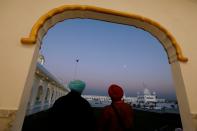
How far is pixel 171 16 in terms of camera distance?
1.76 meters

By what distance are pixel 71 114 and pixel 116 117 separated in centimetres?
46

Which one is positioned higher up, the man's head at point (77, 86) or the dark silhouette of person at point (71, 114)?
the man's head at point (77, 86)

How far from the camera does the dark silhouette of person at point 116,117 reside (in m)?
1.49

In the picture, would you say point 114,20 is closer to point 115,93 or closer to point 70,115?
point 115,93

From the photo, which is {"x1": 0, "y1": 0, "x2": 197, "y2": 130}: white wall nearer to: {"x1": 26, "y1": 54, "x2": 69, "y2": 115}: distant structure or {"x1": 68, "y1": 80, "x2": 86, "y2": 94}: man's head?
{"x1": 68, "y1": 80, "x2": 86, "y2": 94}: man's head

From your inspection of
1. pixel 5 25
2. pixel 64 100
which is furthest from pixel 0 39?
pixel 64 100

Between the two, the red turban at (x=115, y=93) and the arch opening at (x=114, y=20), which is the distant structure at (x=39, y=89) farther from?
the red turban at (x=115, y=93)

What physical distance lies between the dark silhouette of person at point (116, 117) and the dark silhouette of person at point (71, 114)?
14 centimetres

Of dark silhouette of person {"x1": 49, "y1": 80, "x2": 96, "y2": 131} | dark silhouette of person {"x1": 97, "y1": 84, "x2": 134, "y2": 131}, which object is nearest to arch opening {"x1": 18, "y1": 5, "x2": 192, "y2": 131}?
dark silhouette of person {"x1": 49, "y1": 80, "x2": 96, "y2": 131}

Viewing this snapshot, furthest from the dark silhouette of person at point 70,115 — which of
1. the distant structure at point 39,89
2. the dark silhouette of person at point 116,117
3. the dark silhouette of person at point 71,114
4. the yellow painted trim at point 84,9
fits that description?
the distant structure at point 39,89

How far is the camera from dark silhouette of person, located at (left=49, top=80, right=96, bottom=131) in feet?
4.50

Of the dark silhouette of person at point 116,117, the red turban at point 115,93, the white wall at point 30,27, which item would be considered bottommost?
the dark silhouette of person at point 116,117

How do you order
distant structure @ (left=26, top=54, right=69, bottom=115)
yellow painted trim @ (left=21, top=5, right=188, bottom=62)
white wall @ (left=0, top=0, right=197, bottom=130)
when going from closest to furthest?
white wall @ (left=0, top=0, right=197, bottom=130) → yellow painted trim @ (left=21, top=5, right=188, bottom=62) → distant structure @ (left=26, top=54, right=69, bottom=115)

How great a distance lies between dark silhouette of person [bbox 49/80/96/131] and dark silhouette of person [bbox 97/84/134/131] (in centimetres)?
14
